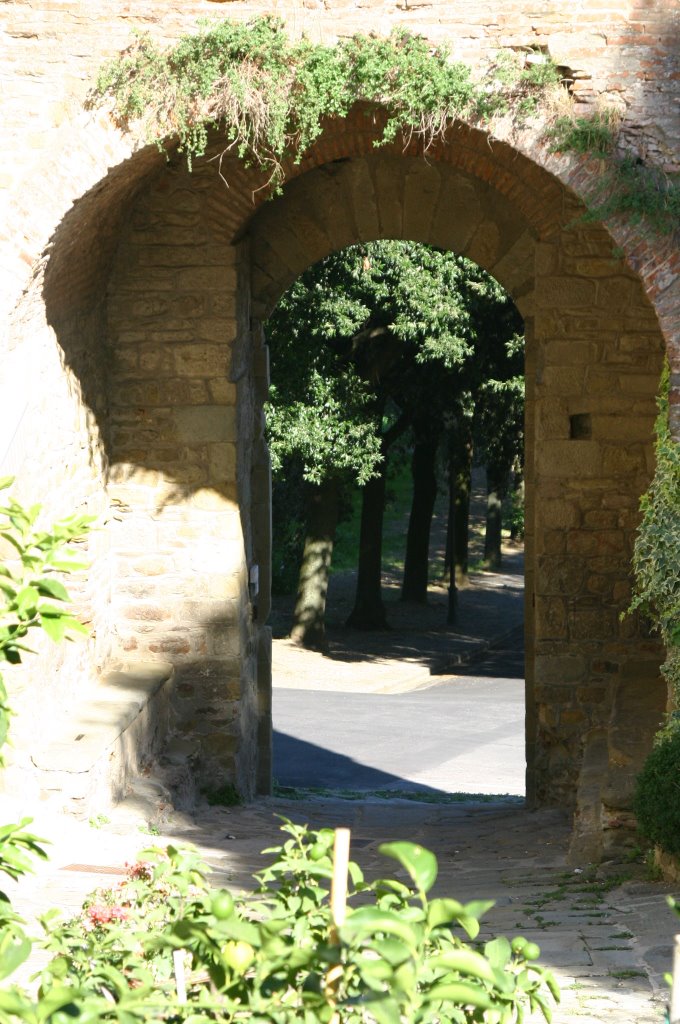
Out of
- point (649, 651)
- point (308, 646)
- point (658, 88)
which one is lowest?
point (308, 646)

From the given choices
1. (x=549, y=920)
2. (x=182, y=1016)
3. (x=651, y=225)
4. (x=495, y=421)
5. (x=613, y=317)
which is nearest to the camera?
(x=182, y=1016)

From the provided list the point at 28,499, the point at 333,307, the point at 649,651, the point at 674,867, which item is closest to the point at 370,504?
the point at 333,307

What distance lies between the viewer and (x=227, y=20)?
18.7 ft

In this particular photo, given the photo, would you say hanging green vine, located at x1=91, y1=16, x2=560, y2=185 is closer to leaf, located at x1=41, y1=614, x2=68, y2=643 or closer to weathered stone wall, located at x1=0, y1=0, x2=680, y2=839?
weathered stone wall, located at x1=0, y1=0, x2=680, y2=839

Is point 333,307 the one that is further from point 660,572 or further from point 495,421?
point 660,572

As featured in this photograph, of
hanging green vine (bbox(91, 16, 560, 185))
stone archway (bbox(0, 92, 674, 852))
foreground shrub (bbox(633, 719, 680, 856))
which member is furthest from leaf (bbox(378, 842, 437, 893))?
stone archway (bbox(0, 92, 674, 852))

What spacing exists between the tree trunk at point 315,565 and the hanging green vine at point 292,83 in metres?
11.6

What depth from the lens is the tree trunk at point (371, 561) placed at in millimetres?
19047

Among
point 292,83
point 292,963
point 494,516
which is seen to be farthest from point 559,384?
point 494,516

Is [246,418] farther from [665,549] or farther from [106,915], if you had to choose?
[106,915]

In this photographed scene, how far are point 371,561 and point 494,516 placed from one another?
7.90m

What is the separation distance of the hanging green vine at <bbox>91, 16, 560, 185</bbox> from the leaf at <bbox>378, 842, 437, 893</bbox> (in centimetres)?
435

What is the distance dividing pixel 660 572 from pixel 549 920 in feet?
5.47

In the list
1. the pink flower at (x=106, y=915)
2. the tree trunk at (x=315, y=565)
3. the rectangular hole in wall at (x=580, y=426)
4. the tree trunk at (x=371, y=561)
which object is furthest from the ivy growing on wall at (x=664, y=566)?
the tree trunk at (x=371, y=561)
